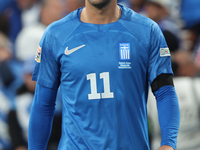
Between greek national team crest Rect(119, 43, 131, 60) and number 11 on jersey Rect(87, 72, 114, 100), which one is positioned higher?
greek national team crest Rect(119, 43, 131, 60)

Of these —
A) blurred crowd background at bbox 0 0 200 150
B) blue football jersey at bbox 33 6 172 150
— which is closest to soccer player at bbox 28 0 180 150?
blue football jersey at bbox 33 6 172 150

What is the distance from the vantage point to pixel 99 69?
1.93 meters

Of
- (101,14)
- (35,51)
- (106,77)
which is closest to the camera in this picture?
(106,77)

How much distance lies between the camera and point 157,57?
78.5 inches

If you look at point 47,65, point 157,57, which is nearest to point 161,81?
point 157,57

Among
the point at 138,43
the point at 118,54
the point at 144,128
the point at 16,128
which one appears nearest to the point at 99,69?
the point at 118,54

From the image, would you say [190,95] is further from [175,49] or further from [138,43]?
[138,43]

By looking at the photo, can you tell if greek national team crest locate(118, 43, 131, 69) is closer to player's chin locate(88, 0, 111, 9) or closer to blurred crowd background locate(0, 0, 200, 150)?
player's chin locate(88, 0, 111, 9)

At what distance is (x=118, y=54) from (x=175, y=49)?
2.34m

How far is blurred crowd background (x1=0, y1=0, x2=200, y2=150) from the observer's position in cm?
394

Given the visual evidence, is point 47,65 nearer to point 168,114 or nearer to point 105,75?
point 105,75

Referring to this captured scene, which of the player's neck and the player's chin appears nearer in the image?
the player's chin

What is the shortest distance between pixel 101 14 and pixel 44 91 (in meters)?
0.59

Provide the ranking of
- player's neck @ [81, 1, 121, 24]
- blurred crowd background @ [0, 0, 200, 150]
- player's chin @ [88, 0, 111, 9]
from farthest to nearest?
blurred crowd background @ [0, 0, 200, 150] < player's neck @ [81, 1, 121, 24] < player's chin @ [88, 0, 111, 9]
